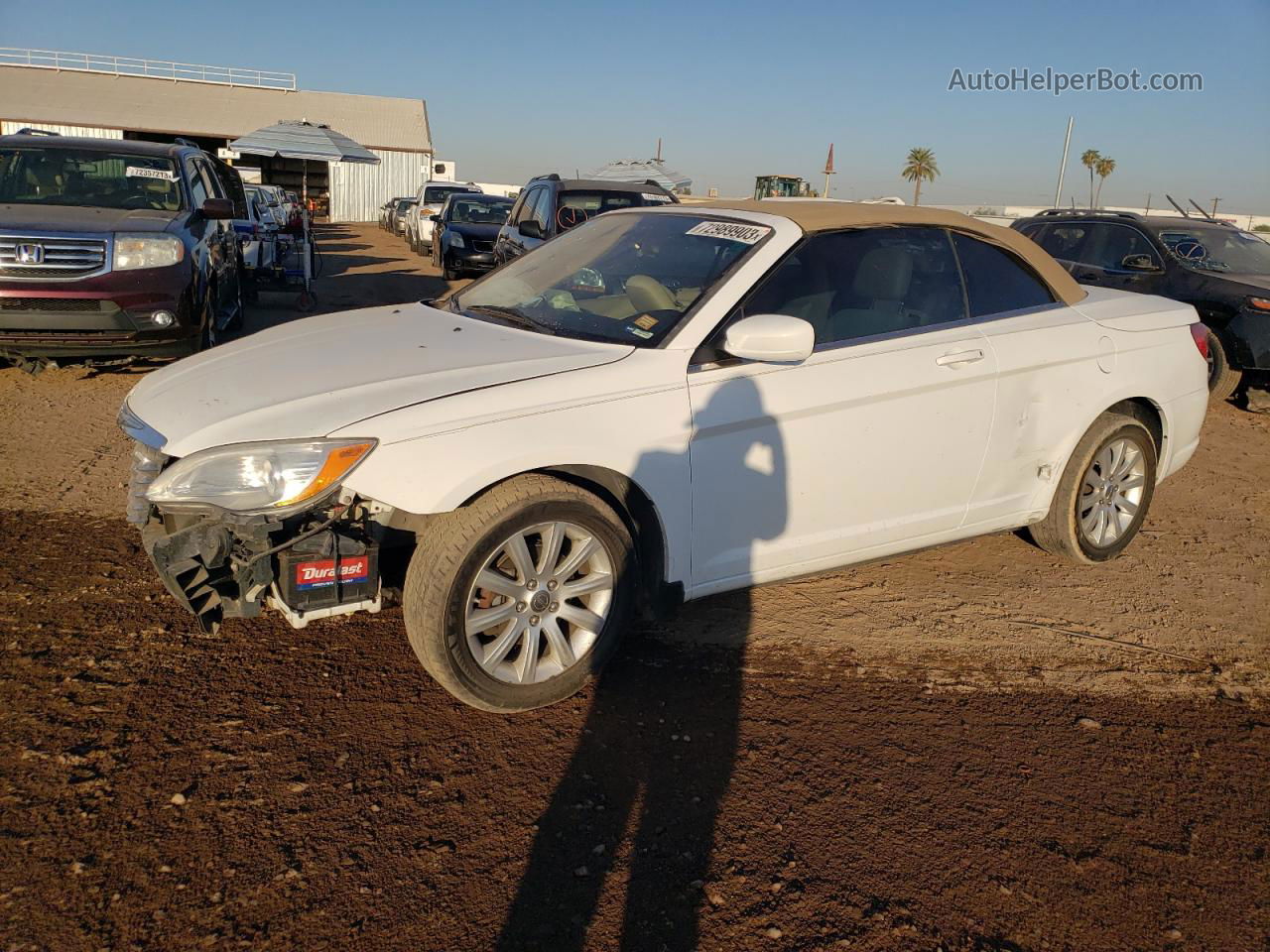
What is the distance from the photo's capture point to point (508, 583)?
124 inches

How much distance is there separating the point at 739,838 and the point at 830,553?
1.42m

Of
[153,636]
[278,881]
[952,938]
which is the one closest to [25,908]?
[278,881]

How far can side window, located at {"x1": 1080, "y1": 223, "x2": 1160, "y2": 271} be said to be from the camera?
393 inches

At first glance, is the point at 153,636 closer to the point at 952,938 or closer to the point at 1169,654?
the point at 952,938

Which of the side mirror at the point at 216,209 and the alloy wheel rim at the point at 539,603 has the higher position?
the side mirror at the point at 216,209

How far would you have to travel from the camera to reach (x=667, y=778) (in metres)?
2.99

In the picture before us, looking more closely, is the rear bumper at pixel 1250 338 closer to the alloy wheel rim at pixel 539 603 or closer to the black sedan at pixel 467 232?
the alloy wheel rim at pixel 539 603

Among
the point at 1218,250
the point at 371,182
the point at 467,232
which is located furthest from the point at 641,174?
the point at 371,182

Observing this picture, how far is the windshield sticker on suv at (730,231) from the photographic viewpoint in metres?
3.82

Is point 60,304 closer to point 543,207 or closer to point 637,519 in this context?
point 637,519

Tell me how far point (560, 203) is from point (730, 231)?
325 inches

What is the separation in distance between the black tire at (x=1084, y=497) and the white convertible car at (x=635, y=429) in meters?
0.02

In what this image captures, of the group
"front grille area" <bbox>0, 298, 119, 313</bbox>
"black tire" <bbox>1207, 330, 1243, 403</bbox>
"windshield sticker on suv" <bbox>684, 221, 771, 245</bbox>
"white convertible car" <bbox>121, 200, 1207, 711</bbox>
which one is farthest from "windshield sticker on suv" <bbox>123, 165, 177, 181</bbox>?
"black tire" <bbox>1207, 330, 1243, 403</bbox>

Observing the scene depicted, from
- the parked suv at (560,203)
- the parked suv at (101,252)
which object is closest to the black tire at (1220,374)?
the parked suv at (560,203)
